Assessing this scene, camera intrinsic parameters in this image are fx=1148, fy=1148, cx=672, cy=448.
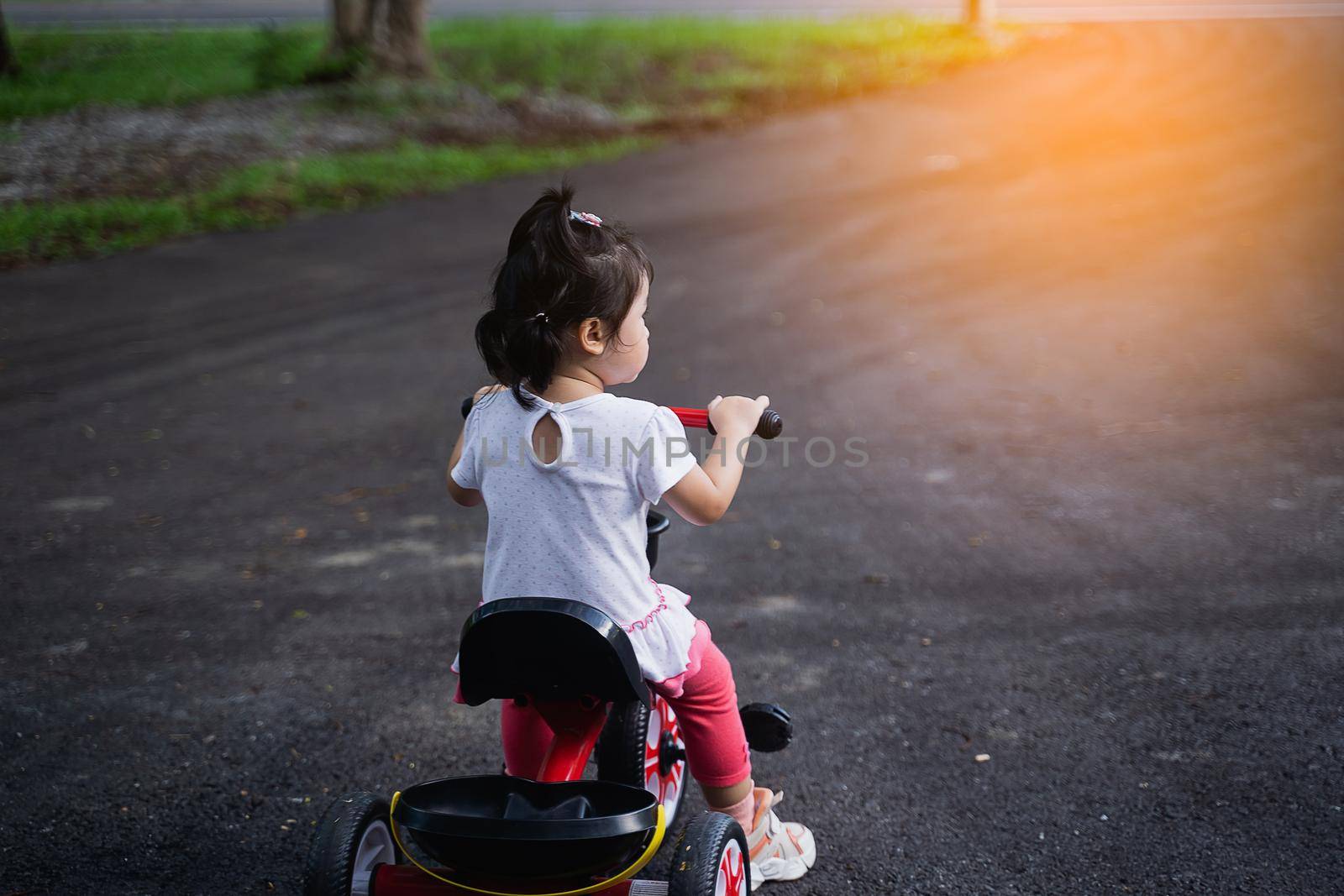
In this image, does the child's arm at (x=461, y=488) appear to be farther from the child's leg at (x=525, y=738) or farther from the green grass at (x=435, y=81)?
the green grass at (x=435, y=81)

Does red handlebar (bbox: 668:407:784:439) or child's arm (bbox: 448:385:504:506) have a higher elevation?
red handlebar (bbox: 668:407:784:439)

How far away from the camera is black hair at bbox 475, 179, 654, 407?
2.04m

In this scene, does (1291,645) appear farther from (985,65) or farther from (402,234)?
(985,65)

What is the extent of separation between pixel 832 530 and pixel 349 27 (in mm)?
10250

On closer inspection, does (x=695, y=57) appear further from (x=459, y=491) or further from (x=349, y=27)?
(x=459, y=491)

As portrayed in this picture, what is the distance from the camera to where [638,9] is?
1872 centimetres

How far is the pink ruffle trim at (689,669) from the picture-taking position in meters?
2.27

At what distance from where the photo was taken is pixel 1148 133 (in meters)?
10.3

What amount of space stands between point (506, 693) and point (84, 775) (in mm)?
1660

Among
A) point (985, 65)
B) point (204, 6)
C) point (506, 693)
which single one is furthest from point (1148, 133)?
point (204, 6)

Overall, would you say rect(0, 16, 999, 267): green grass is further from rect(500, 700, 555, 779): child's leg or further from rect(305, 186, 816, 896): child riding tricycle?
rect(305, 186, 816, 896): child riding tricycle

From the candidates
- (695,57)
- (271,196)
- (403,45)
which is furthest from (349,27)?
(695,57)

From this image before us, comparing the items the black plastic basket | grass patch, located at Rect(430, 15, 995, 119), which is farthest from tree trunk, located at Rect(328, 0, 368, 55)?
the black plastic basket

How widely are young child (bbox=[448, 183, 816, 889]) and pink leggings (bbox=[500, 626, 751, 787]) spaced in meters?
0.15
